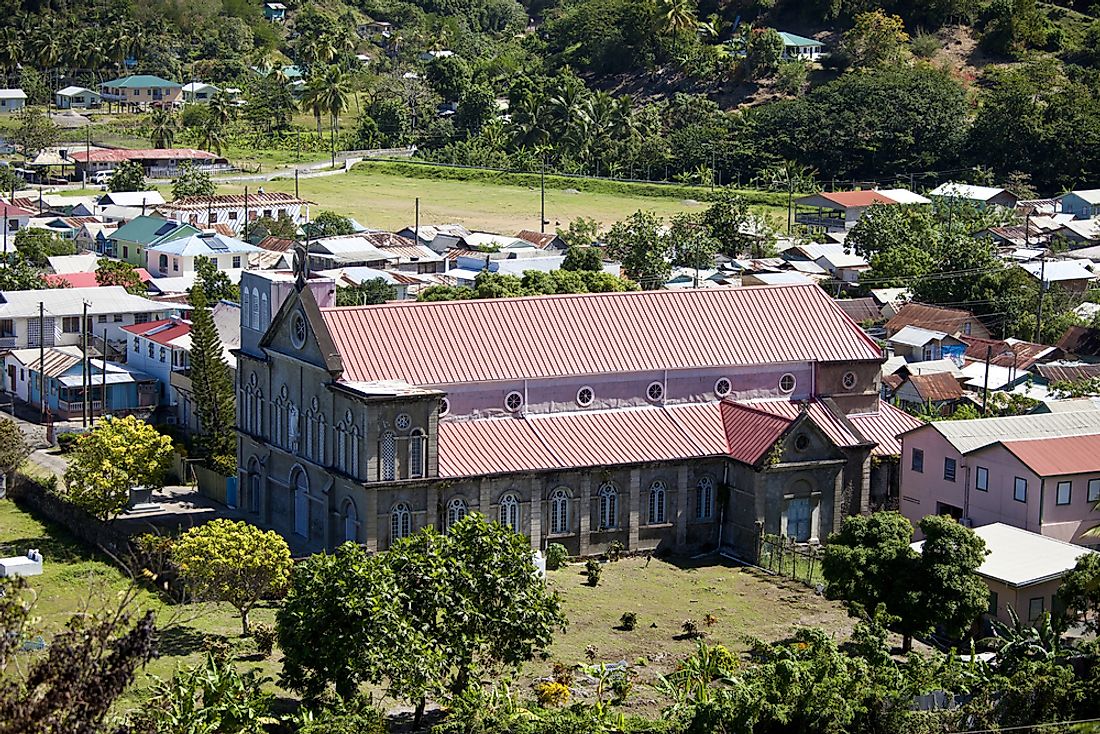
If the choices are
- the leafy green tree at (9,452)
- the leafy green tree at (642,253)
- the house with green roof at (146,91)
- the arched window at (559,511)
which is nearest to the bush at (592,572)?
the arched window at (559,511)

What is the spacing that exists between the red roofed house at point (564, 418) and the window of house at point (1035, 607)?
392 inches

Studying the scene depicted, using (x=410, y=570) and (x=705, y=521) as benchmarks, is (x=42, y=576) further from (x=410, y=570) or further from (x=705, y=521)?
(x=705, y=521)

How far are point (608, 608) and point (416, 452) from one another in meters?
7.03

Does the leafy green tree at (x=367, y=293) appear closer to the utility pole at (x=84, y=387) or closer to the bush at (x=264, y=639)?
the utility pole at (x=84, y=387)

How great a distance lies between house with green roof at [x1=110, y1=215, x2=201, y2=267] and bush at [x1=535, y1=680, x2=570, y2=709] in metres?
60.1

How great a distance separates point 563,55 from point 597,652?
141 m

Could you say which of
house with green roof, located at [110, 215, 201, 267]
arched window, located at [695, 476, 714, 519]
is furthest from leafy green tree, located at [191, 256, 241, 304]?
arched window, located at [695, 476, 714, 519]

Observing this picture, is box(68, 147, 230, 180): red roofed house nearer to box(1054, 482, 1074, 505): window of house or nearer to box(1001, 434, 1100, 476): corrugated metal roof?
box(1001, 434, 1100, 476): corrugated metal roof

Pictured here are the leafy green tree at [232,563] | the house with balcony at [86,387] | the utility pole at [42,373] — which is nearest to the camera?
the leafy green tree at [232,563]

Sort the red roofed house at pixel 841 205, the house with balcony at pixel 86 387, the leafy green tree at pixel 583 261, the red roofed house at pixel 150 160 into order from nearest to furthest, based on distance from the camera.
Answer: the house with balcony at pixel 86 387 → the leafy green tree at pixel 583 261 → the red roofed house at pixel 841 205 → the red roofed house at pixel 150 160

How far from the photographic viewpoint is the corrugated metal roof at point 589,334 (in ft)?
167

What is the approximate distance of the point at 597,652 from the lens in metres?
43.2

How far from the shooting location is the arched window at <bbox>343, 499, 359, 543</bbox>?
1928 inches

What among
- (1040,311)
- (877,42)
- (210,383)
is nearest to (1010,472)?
(210,383)
